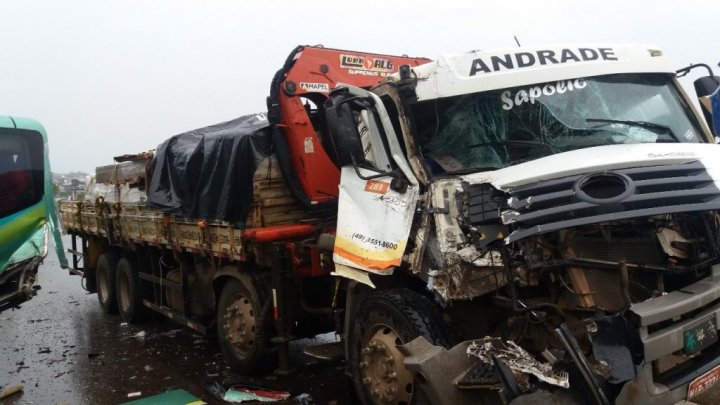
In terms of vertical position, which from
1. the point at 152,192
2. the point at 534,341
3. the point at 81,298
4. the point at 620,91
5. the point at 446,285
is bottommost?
the point at 81,298

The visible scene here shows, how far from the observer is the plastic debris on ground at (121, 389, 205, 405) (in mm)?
5246

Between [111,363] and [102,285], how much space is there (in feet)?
12.0

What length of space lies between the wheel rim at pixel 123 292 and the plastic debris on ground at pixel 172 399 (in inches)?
150

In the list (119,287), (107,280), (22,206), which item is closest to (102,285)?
(107,280)

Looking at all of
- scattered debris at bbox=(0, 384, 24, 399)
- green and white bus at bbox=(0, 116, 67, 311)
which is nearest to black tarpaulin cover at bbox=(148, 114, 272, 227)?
green and white bus at bbox=(0, 116, 67, 311)

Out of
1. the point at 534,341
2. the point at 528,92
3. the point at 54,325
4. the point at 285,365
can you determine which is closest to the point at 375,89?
Result: the point at 528,92

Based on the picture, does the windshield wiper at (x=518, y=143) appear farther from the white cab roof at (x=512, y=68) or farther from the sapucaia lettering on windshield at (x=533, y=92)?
the white cab roof at (x=512, y=68)

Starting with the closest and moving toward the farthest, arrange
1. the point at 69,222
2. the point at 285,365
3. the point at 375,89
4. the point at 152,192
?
the point at 375,89 < the point at 285,365 < the point at 152,192 < the point at 69,222

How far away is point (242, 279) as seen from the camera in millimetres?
5871

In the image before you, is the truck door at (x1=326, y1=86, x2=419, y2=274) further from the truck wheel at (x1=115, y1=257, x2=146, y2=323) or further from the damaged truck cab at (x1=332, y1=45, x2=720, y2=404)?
the truck wheel at (x1=115, y1=257, x2=146, y2=323)

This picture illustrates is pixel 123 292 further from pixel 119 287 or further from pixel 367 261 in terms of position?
pixel 367 261

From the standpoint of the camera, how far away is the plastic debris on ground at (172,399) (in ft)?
17.2

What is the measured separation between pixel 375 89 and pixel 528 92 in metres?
1.15

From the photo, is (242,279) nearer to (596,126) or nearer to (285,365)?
(285,365)
